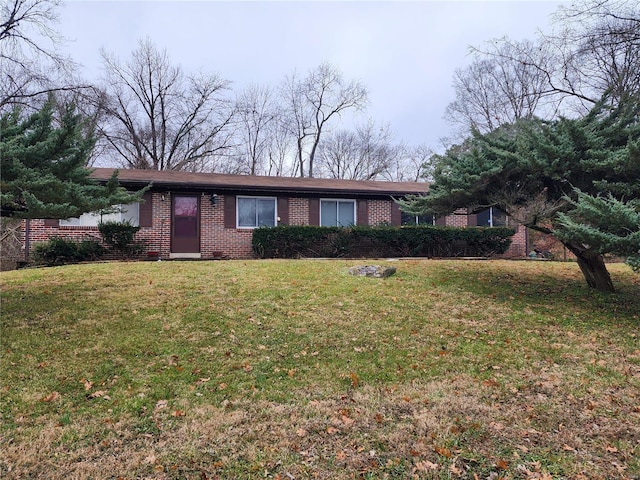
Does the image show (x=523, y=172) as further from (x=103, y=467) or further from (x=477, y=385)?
(x=103, y=467)

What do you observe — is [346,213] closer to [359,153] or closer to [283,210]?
[283,210]

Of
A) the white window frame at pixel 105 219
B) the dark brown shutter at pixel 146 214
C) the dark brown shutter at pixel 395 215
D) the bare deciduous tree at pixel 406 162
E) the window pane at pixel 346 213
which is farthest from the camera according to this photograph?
the bare deciduous tree at pixel 406 162

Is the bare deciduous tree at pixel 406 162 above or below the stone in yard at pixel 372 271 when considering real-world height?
above

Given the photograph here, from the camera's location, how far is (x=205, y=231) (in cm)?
1272

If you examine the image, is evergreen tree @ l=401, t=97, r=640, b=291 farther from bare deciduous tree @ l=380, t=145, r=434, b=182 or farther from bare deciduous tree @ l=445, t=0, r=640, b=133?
bare deciduous tree @ l=380, t=145, r=434, b=182

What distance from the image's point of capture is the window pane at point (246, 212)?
43.2 feet

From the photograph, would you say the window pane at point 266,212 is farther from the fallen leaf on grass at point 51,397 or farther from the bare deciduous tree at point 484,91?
the bare deciduous tree at point 484,91

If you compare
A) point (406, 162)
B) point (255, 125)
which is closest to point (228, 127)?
point (255, 125)

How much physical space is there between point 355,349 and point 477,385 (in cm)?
142

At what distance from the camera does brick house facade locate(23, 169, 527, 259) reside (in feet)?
39.9

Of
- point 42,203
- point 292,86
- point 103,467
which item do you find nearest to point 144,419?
point 103,467

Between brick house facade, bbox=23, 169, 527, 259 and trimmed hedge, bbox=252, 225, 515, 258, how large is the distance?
114cm

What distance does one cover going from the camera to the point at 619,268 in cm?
1059

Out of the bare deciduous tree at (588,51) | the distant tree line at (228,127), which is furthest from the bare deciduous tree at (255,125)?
the bare deciduous tree at (588,51)
